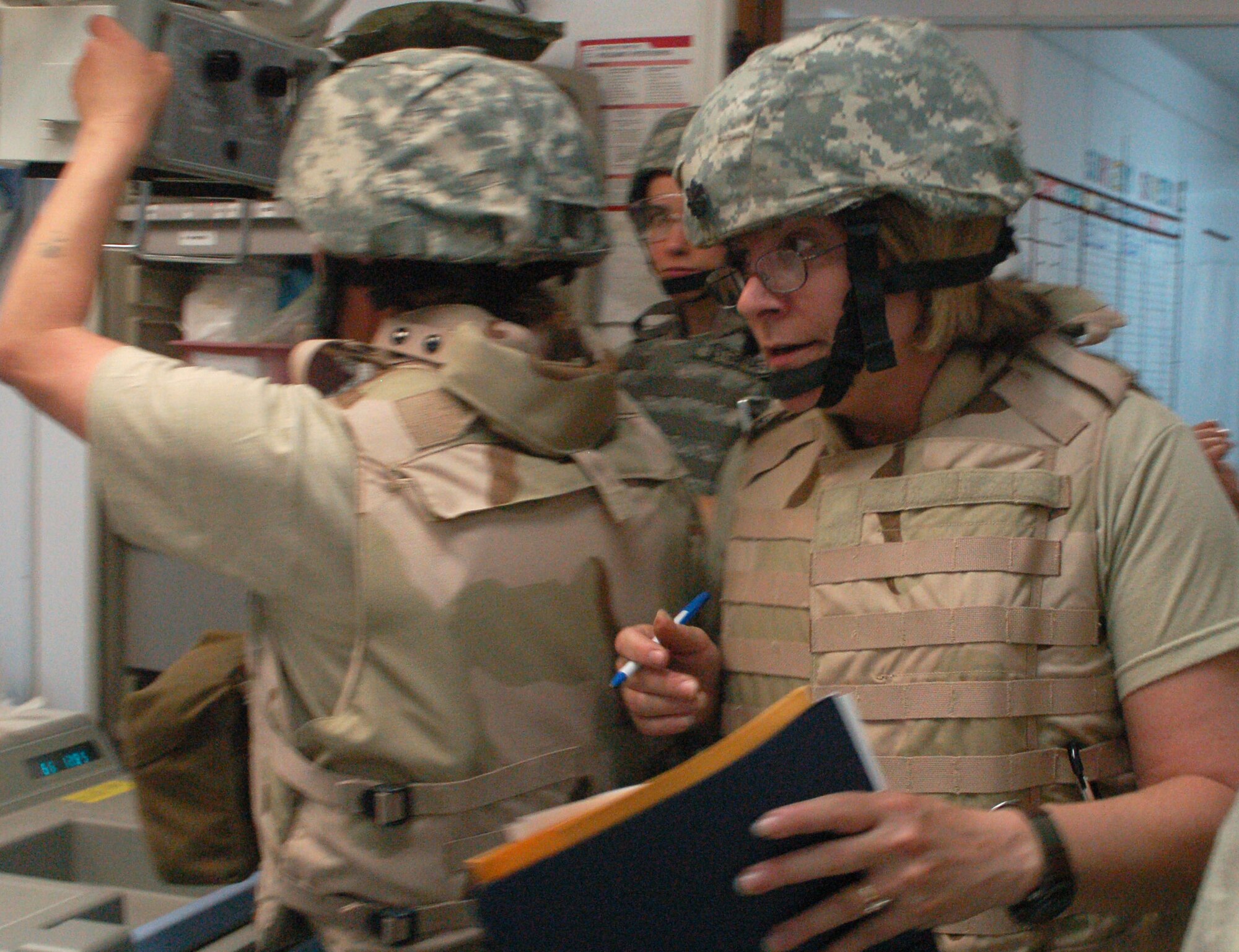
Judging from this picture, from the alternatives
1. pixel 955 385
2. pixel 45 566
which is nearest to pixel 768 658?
pixel 955 385

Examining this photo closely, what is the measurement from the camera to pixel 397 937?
127 cm

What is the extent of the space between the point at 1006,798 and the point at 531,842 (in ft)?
1.83

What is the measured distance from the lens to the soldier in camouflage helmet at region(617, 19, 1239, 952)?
1.15m

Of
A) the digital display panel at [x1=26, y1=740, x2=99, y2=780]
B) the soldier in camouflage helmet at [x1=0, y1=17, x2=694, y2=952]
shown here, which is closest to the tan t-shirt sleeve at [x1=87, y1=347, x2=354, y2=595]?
the soldier in camouflage helmet at [x1=0, y1=17, x2=694, y2=952]

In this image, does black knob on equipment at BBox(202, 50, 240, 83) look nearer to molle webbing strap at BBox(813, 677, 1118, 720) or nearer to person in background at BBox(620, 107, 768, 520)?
person in background at BBox(620, 107, 768, 520)

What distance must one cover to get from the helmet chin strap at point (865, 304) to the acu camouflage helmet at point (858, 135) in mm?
50

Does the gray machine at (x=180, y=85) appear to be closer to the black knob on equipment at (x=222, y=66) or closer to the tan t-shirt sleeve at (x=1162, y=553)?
the black knob on equipment at (x=222, y=66)

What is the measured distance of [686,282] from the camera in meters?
2.11

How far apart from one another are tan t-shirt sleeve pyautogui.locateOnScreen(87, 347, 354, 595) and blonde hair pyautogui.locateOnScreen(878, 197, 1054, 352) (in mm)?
651

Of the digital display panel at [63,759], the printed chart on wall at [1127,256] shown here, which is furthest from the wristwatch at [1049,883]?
the printed chart on wall at [1127,256]

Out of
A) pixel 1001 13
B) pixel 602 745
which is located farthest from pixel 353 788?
pixel 1001 13

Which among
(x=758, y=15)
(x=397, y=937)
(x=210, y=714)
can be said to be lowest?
(x=397, y=937)

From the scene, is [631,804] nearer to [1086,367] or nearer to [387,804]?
[387,804]

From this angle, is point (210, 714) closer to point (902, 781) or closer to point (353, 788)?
point (353, 788)
